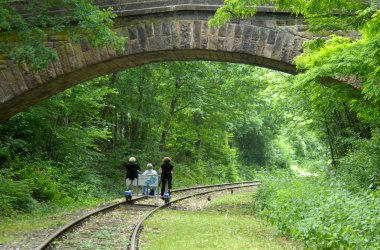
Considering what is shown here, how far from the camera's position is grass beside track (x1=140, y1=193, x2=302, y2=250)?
8.49m

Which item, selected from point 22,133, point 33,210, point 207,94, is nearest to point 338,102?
point 33,210

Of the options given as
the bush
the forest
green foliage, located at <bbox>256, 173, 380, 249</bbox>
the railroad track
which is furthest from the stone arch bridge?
green foliage, located at <bbox>256, 173, 380, 249</bbox>

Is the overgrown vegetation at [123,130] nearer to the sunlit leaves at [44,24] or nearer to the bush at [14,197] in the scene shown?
the bush at [14,197]

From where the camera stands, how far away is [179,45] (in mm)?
12703

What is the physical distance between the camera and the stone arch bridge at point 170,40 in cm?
1217

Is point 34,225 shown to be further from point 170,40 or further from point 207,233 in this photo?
point 170,40

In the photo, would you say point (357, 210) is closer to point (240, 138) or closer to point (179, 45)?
point (179, 45)

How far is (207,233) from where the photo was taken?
9.88 metres

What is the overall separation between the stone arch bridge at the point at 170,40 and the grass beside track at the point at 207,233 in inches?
158

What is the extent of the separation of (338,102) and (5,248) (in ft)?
23.5

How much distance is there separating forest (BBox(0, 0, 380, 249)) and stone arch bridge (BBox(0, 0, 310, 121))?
31.7 inches

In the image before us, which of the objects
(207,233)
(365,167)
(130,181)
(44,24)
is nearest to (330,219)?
(207,233)

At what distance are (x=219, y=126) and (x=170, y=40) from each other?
17.4 m

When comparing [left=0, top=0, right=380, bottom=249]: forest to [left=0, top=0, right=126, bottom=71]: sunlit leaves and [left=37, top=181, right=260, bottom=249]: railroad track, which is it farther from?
[left=37, top=181, right=260, bottom=249]: railroad track
